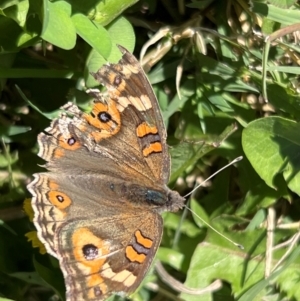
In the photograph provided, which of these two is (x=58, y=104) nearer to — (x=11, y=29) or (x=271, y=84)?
(x=11, y=29)

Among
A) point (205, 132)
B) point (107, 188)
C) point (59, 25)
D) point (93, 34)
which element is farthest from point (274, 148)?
point (59, 25)

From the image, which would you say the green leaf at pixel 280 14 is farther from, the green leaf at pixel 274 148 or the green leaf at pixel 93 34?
the green leaf at pixel 93 34

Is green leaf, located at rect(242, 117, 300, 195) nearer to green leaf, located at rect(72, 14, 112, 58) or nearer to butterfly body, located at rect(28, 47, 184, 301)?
butterfly body, located at rect(28, 47, 184, 301)

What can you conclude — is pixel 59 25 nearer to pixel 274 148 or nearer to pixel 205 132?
pixel 205 132

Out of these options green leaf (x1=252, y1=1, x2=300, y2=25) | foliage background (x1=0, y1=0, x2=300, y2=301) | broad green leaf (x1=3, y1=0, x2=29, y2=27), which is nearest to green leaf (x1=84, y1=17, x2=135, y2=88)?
foliage background (x1=0, y1=0, x2=300, y2=301)

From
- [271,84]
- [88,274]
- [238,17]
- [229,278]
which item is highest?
[238,17]

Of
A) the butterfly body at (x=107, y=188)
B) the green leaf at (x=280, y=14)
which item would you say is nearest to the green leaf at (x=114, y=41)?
the butterfly body at (x=107, y=188)

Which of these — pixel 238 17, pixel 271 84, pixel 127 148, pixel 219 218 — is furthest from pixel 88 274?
pixel 238 17
